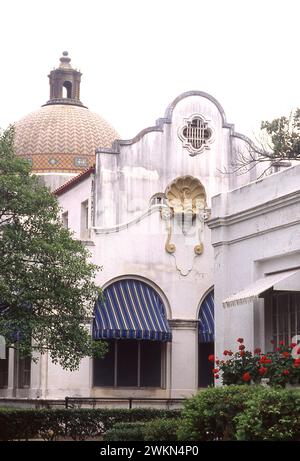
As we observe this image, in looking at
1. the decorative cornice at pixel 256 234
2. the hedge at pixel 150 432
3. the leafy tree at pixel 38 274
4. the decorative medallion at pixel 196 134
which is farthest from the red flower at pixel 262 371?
the decorative medallion at pixel 196 134

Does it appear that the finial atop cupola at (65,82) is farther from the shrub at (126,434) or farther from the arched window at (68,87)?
the shrub at (126,434)

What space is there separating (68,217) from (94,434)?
1411cm

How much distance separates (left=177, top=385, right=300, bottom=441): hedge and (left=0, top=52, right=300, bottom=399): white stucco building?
9.94 m

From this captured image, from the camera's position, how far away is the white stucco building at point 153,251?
110ft

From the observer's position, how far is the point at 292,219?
77.4 feet

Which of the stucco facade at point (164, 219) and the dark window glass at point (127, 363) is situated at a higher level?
the stucco facade at point (164, 219)

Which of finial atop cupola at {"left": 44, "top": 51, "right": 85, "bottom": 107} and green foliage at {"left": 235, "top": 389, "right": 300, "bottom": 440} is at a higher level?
finial atop cupola at {"left": 44, "top": 51, "right": 85, "bottom": 107}

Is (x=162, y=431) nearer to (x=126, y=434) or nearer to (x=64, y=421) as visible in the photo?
(x=126, y=434)

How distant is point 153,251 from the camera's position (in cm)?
Answer: 3494

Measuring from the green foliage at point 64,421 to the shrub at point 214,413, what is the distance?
7.01 metres

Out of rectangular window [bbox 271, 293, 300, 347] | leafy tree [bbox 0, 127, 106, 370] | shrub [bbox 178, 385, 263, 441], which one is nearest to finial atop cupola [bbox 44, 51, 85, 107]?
leafy tree [bbox 0, 127, 106, 370]

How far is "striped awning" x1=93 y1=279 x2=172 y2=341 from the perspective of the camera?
108 ft

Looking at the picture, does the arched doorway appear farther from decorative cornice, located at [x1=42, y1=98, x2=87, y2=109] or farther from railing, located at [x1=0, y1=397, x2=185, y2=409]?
decorative cornice, located at [x1=42, y1=98, x2=87, y2=109]

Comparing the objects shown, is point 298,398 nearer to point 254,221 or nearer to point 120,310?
point 254,221
